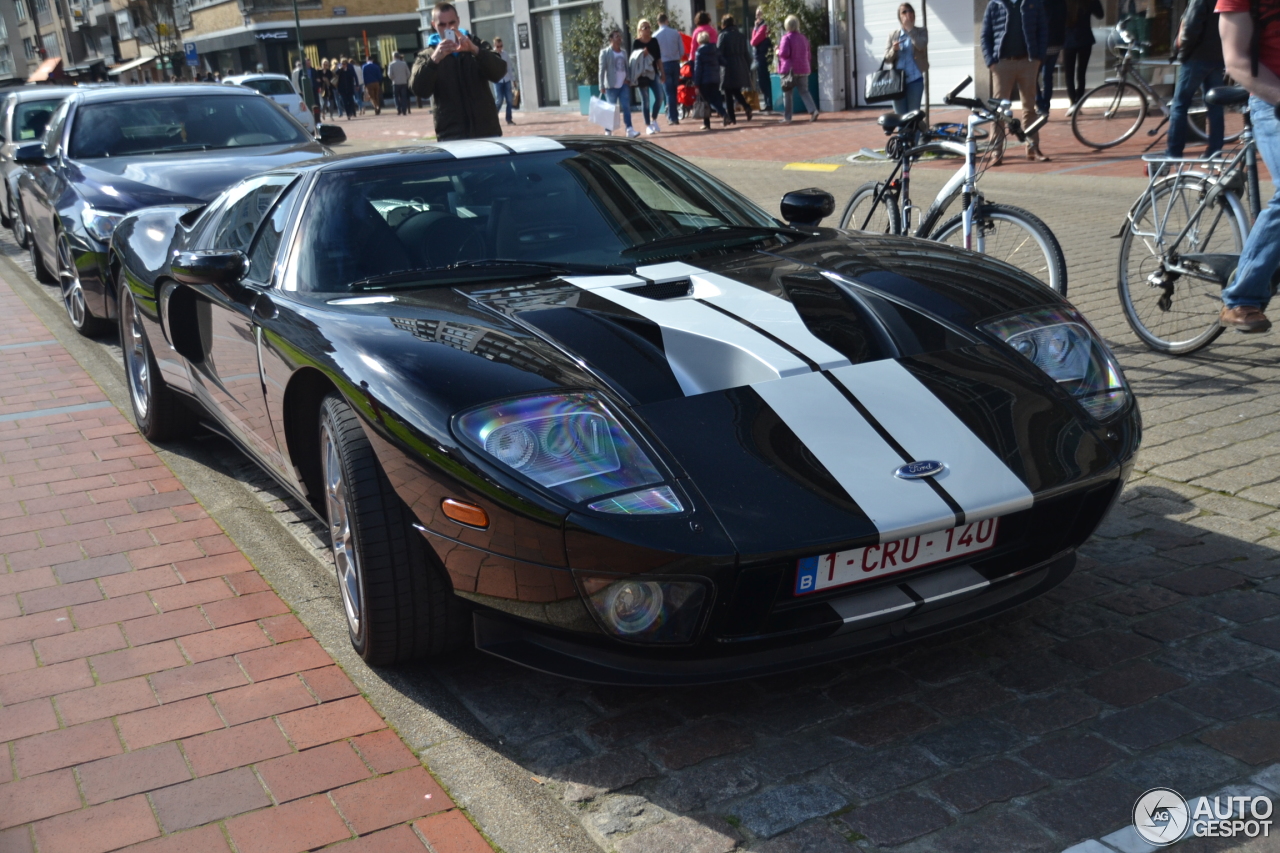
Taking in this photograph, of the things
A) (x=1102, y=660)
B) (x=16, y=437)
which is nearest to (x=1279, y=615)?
(x=1102, y=660)

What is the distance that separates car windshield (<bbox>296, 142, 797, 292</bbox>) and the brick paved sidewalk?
42.7 inches

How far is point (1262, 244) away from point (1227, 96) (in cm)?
71

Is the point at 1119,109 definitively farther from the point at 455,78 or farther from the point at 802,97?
the point at 455,78

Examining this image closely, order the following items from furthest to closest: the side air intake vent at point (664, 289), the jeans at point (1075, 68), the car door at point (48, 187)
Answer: the jeans at point (1075, 68)
the car door at point (48, 187)
the side air intake vent at point (664, 289)

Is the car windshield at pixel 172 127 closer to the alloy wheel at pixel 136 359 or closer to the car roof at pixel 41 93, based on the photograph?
the alloy wheel at pixel 136 359

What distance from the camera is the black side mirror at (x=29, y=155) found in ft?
29.0

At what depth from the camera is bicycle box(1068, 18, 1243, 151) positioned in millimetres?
13375

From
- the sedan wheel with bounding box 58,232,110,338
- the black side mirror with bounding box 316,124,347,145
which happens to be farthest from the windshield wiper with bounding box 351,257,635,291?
the black side mirror with bounding box 316,124,347,145

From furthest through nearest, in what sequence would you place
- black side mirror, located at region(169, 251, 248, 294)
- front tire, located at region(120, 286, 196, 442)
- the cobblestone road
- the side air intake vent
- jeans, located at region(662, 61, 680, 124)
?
jeans, located at region(662, 61, 680, 124)
front tire, located at region(120, 286, 196, 442)
black side mirror, located at region(169, 251, 248, 294)
the side air intake vent
the cobblestone road

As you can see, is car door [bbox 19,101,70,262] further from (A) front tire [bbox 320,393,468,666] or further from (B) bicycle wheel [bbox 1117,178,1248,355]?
(B) bicycle wheel [bbox 1117,178,1248,355]

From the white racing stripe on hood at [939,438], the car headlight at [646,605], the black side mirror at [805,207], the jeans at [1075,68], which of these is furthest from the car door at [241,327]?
the jeans at [1075,68]

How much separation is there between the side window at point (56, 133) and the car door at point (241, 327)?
4.94 metres

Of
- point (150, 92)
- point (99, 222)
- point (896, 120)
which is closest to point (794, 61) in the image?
point (150, 92)

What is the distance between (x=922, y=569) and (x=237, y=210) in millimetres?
3131
